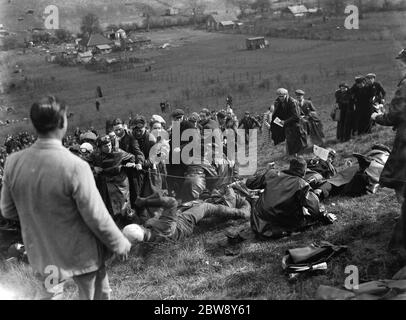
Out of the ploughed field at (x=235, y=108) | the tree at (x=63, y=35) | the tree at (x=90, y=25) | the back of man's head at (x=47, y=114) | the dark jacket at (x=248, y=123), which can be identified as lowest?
the dark jacket at (x=248, y=123)

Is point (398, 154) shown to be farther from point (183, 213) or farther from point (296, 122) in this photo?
point (296, 122)

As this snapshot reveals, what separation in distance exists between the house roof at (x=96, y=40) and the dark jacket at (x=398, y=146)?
18.6 m

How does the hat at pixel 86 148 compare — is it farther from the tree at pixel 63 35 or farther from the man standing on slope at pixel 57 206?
the tree at pixel 63 35

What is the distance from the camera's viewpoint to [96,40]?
22.2m

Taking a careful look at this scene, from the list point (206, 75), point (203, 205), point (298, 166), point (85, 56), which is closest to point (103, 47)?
point (85, 56)

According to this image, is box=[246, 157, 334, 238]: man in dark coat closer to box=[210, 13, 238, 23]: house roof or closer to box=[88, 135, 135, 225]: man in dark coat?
box=[88, 135, 135, 225]: man in dark coat

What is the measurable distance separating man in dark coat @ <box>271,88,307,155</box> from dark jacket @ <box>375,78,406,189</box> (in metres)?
6.22

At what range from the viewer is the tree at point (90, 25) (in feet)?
69.2

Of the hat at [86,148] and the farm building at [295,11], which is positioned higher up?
the farm building at [295,11]

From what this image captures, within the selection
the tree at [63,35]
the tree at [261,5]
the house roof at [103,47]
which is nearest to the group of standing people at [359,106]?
the house roof at [103,47]

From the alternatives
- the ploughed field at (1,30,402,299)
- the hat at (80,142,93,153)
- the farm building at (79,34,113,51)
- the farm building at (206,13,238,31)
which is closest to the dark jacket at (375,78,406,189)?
the ploughed field at (1,30,402,299)

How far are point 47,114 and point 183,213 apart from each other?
12.6 feet

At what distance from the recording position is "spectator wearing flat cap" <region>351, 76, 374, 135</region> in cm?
1230

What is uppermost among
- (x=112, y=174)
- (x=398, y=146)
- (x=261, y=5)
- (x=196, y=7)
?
(x=261, y=5)
